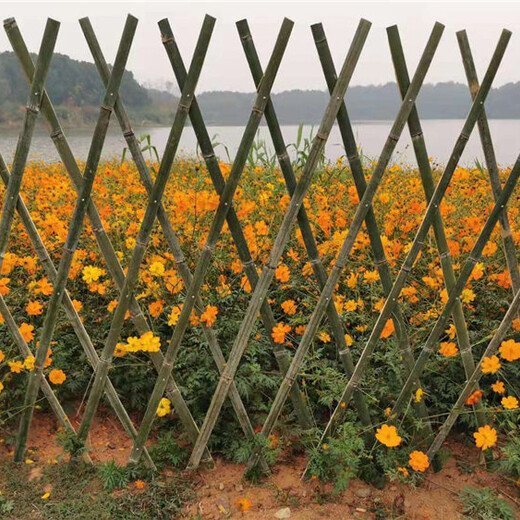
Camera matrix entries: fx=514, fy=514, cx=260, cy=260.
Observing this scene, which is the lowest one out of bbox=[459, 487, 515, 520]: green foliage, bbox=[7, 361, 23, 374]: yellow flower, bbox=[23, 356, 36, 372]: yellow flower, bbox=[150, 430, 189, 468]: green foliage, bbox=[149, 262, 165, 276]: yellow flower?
bbox=[150, 430, 189, 468]: green foliage

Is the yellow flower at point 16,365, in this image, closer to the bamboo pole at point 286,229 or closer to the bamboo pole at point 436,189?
the bamboo pole at point 286,229

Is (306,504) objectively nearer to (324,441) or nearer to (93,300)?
(324,441)

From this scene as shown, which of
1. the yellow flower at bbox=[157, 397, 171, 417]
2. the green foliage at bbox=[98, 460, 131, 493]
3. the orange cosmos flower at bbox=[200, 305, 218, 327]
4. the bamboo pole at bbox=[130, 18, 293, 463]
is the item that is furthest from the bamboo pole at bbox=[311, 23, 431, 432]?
the green foliage at bbox=[98, 460, 131, 493]

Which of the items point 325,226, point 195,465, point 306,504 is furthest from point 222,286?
point 306,504

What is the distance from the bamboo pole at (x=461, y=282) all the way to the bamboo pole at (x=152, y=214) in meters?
0.97

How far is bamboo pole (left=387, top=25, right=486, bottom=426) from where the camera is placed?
176 cm

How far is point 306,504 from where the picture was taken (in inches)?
80.7

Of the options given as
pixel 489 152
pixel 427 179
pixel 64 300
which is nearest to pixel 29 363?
pixel 64 300

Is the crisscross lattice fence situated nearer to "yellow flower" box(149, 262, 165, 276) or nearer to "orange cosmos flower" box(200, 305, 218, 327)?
"orange cosmos flower" box(200, 305, 218, 327)

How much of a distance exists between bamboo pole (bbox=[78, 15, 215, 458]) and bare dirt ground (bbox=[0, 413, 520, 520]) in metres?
0.33

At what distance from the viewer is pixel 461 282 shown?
6.48 ft

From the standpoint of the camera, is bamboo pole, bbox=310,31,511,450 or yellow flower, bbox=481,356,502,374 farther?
yellow flower, bbox=481,356,502,374

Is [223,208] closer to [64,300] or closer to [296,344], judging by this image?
[64,300]

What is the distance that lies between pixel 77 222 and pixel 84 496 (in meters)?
1.12
